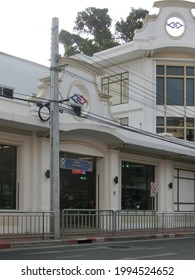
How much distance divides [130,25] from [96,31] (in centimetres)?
425

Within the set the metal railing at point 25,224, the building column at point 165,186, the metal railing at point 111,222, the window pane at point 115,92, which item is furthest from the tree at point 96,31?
the metal railing at point 25,224

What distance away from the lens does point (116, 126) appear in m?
26.9

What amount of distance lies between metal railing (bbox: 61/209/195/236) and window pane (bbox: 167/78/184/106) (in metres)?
12.7

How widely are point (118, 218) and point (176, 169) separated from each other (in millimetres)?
11274

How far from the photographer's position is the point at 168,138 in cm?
3162

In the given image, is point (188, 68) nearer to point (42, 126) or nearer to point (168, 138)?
point (168, 138)

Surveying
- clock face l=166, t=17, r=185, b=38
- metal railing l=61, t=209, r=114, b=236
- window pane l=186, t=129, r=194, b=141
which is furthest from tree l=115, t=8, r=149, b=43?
metal railing l=61, t=209, r=114, b=236

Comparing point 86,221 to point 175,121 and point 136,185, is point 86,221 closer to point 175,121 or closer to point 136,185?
point 136,185

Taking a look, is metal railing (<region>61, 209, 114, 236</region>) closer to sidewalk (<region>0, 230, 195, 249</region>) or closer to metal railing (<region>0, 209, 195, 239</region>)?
metal railing (<region>0, 209, 195, 239</region>)

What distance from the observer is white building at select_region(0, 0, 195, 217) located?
74.2 ft

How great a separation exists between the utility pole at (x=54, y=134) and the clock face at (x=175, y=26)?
1986cm

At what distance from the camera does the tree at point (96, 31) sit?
5775 cm

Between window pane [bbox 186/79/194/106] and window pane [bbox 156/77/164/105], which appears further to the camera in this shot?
window pane [bbox 186/79/194/106]

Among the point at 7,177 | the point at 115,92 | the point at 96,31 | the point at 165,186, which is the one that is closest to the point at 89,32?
the point at 96,31
